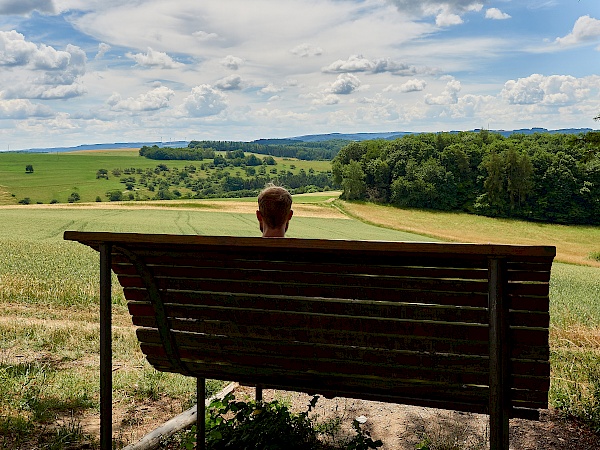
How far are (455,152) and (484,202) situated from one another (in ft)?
28.8

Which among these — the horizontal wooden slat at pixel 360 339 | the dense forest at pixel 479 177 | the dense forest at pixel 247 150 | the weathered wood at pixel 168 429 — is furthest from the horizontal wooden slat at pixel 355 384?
the dense forest at pixel 247 150

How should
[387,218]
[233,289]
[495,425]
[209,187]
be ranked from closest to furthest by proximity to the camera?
[495,425] → [233,289] → [387,218] → [209,187]

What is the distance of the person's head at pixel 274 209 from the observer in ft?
12.2

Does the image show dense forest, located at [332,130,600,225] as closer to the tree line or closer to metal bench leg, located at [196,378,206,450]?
the tree line

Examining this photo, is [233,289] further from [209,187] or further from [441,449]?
[209,187]

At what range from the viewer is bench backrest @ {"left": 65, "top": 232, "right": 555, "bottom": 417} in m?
2.42

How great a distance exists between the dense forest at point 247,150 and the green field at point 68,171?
207 centimetres

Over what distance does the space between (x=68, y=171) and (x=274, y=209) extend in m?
82.7

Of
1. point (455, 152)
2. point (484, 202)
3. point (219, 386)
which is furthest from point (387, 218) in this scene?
point (219, 386)

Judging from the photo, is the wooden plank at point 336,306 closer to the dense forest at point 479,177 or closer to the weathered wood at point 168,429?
the weathered wood at point 168,429

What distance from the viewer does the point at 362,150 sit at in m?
74.7

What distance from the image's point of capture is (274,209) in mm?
3715

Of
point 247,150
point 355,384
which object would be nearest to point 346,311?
point 355,384

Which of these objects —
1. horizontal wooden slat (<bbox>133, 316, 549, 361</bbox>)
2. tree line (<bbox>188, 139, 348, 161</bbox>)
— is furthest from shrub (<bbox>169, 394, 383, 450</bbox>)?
tree line (<bbox>188, 139, 348, 161</bbox>)
